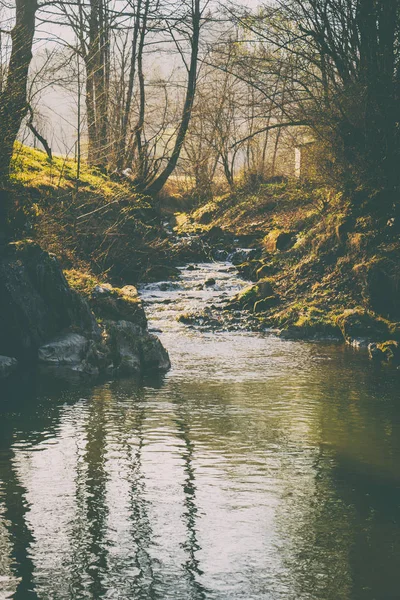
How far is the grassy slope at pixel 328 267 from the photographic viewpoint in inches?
768

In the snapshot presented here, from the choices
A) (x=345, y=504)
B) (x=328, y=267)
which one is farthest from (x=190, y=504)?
(x=328, y=267)

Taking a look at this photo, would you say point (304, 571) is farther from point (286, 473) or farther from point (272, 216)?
point (272, 216)

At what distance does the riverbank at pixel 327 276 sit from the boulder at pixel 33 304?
5.77 meters

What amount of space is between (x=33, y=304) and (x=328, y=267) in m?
9.78

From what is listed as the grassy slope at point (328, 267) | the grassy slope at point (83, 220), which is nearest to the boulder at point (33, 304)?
the grassy slope at point (83, 220)

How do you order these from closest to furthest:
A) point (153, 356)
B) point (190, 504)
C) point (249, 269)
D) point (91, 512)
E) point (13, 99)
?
point (91, 512) → point (190, 504) → point (153, 356) → point (13, 99) → point (249, 269)

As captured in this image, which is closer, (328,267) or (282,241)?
(328,267)

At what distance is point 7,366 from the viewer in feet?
45.3

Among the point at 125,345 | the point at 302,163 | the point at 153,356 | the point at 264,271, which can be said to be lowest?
the point at 153,356

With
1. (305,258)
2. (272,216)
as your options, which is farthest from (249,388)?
(272,216)

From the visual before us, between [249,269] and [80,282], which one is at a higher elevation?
[249,269]

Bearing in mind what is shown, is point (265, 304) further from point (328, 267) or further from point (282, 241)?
point (282, 241)

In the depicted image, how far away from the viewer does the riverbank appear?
19.0 m

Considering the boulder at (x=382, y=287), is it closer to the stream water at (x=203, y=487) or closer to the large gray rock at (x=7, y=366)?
the stream water at (x=203, y=487)
